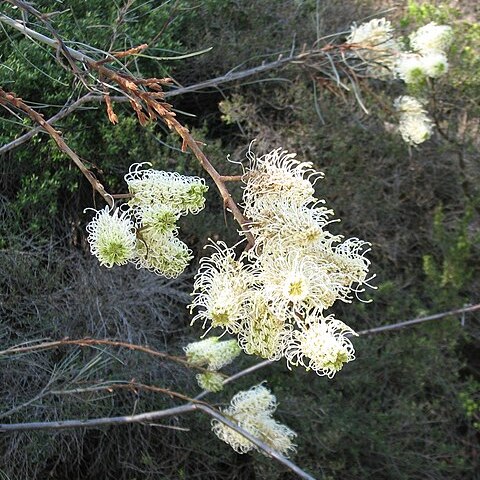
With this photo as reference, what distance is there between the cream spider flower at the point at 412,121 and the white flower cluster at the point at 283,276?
6.57 feet

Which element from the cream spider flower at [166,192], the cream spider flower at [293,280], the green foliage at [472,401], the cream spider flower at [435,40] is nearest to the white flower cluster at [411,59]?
the cream spider flower at [435,40]

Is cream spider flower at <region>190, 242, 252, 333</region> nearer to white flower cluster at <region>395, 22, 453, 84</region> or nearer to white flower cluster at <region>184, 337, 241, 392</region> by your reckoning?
white flower cluster at <region>184, 337, 241, 392</region>

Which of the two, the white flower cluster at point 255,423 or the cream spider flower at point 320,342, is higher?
the cream spider flower at point 320,342

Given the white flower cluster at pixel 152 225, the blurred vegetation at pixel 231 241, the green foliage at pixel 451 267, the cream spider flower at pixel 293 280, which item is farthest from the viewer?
the green foliage at pixel 451 267

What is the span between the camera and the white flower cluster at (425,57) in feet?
9.07

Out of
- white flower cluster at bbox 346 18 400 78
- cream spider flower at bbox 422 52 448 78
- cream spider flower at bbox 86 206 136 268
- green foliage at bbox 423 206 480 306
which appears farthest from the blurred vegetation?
cream spider flower at bbox 86 206 136 268

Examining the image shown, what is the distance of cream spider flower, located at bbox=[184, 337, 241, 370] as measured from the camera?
182 cm

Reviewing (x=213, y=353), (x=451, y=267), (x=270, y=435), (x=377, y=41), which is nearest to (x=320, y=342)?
(x=213, y=353)

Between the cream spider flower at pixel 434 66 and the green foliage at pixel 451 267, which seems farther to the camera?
the cream spider flower at pixel 434 66

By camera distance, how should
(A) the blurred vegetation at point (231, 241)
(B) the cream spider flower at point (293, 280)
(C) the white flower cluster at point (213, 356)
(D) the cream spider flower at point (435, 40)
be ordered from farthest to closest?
(D) the cream spider flower at point (435, 40), (A) the blurred vegetation at point (231, 241), (C) the white flower cluster at point (213, 356), (B) the cream spider flower at point (293, 280)

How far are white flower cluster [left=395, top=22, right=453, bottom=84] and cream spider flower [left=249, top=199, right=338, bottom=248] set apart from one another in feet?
6.39

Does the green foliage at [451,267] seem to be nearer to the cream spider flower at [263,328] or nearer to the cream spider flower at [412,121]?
the cream spider flower at [412,121]

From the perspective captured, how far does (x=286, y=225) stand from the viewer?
3.06ft

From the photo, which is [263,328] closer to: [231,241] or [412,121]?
[231,241]
